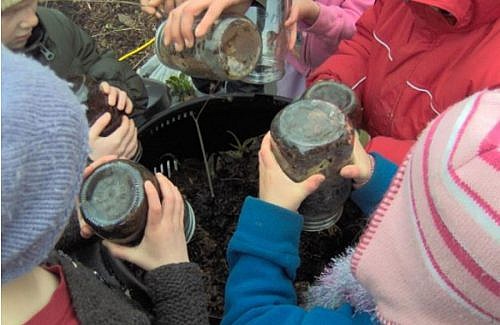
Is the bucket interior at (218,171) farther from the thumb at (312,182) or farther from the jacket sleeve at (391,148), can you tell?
the thumb at (312,182)

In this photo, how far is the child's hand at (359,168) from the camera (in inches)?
28.9

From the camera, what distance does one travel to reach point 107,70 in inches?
46.3

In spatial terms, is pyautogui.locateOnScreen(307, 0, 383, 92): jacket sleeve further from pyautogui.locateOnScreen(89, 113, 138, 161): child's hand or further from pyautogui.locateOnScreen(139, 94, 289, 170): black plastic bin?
pyautogui.locateOnScreen(89, 113, 138, 161): child's hand

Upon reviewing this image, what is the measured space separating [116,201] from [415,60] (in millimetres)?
499

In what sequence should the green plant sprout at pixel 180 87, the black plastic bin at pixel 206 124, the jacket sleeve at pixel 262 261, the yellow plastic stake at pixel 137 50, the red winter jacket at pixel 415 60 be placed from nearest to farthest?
1. the jacket sleeve at pixel 262 261
2. the red winter jacket at pixel 415 60
3. the black plastic bin at pixel 206 124
4. the green plant sprout at pixel 180 87
5. the yellow plastic stake at pixel 137 50

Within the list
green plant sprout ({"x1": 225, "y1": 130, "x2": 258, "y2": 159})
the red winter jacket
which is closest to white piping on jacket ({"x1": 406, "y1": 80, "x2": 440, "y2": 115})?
the red winter jacket

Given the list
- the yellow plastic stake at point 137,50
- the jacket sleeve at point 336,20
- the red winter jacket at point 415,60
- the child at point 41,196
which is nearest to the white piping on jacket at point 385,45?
the red winter jacket at point 415,60

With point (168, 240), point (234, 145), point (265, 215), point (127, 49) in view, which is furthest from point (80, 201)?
point (127, 49)

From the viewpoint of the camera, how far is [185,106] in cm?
103

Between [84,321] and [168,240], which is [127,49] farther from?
[84,321]

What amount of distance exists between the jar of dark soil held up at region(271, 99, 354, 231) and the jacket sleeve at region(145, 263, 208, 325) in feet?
0.60

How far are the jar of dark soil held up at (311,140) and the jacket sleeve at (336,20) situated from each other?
39 centimetres

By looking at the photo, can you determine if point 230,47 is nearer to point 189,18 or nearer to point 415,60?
point 189,18

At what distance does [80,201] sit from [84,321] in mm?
196
